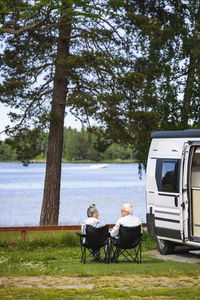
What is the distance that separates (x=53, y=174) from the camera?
18.8 m

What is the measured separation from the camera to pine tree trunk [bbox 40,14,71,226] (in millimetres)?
18016

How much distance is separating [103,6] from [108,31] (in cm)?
209

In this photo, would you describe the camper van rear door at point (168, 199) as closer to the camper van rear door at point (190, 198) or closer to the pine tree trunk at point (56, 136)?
the camper van rear door at point (190, 198)

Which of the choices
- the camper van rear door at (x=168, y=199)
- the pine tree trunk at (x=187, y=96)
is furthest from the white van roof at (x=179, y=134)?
the pine tree trunk at (x=187, y=96)

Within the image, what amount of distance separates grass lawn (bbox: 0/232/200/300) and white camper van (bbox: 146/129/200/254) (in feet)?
1.98

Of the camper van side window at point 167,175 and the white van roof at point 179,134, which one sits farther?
the camper van side window at point 167,175

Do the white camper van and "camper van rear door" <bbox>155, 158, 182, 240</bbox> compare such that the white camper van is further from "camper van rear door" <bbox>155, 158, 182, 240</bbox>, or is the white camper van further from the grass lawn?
the grass lawn

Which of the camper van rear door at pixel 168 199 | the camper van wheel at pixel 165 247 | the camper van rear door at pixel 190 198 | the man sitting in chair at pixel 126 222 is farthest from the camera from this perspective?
the camper van wheel at pixel 165 247

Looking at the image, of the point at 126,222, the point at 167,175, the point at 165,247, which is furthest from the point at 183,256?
the point at 126,222

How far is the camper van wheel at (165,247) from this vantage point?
11656 mm

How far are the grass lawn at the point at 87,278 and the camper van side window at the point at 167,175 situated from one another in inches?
52.3

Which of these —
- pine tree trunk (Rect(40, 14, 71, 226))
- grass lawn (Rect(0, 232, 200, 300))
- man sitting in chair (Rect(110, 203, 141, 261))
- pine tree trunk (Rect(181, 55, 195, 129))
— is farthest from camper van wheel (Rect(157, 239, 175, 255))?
pine tree trunk (Rect(40, 14, 71, 226))

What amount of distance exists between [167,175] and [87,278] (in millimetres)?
3378

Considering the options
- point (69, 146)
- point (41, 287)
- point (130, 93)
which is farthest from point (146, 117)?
point (69, 146)
